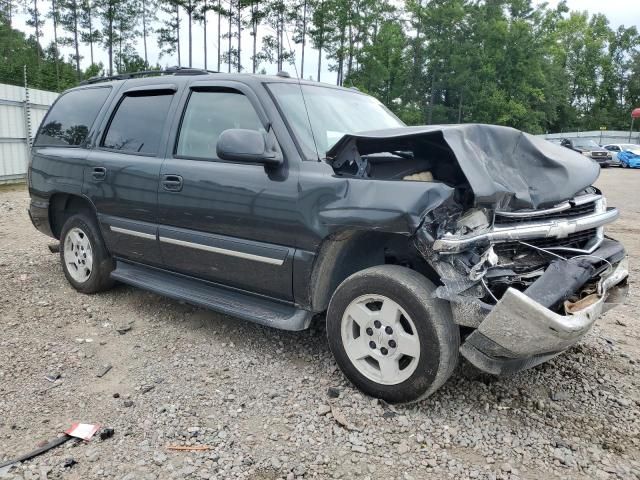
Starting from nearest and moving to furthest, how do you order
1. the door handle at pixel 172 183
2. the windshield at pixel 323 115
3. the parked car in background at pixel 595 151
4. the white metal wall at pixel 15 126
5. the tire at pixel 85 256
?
the windshield at pixel 323 115, the door handle at pixel 172 183, the tire at pixel 85 256, the white metal wall at pixel 15 126, the parked car in background at pixel 595 151

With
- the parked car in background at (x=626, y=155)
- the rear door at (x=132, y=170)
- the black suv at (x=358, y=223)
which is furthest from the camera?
the parked car in background at (x=626, y=155)

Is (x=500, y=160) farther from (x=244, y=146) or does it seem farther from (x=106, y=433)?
(x=106, y=433)

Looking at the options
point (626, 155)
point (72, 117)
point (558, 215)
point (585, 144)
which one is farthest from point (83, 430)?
point (585, 144)

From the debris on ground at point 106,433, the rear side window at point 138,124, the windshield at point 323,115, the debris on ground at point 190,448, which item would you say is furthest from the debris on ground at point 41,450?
the rear side window at point 138,124

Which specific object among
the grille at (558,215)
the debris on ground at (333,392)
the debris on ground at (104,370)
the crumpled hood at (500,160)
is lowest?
the debris on ground at (104,370)

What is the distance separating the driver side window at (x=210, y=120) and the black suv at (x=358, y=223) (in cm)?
1

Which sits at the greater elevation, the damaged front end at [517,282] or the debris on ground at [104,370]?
the damaged front end at [517,282]

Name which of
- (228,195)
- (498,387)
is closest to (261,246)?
(228,195)

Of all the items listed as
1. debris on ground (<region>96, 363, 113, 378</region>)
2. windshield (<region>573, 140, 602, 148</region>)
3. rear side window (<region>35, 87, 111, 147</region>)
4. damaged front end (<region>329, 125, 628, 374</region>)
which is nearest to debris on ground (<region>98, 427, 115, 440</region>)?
debris on ground (<region>96, 363, 113, 378</region>)

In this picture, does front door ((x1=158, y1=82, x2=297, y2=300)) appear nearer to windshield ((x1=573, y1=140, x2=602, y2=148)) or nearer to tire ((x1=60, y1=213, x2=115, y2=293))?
tire ((x1=60, y1=213, x2=115, y2=293))

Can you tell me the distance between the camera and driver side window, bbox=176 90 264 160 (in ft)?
11.7

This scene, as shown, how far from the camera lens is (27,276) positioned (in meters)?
5.24

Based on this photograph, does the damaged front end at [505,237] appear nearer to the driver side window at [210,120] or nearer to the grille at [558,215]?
the grille at [558,215]

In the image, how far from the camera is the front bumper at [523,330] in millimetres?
2375
